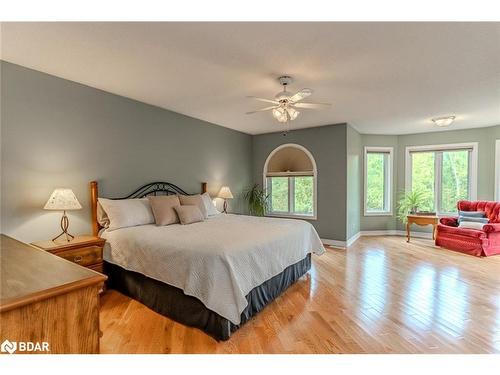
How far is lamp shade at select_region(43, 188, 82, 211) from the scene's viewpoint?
2.61 m

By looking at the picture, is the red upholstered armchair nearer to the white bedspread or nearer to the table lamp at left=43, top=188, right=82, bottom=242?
the white bedspread

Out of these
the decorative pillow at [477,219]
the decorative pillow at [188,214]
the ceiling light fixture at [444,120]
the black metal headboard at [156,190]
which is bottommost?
the decorative pillow at [477,219]

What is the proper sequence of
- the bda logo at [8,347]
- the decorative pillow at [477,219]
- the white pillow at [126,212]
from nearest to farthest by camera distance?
the bda logo at [8,347] < the white pillow at [126,212] < the decorative pillow at [477,219]

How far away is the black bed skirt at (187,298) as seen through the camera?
2.18 metres

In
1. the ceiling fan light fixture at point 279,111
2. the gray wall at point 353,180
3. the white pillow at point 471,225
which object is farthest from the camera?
the gray wall at point 353,180

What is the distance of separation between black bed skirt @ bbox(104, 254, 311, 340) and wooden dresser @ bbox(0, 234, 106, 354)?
1.24 metres

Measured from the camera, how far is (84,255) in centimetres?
273

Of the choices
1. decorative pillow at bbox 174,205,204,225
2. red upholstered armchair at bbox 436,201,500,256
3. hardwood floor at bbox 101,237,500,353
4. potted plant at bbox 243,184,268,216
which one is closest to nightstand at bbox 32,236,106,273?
hardwood floor at bbox 101,237,500,353

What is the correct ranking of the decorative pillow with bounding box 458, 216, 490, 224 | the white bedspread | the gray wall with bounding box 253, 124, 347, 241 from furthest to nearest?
1. the gray wall with bounding box 253, 124, 347, 241
2. the decorative pillow with bounding box 458, 216, 490, 224
3. the white bedspread

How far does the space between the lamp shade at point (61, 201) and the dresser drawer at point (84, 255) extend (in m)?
0.45

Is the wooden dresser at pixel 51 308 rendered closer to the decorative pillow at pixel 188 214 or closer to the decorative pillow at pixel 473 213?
the decorative pillow at pixel 188 214

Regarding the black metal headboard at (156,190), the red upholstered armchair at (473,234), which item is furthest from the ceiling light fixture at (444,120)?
the black metal headboard at (156,190)
